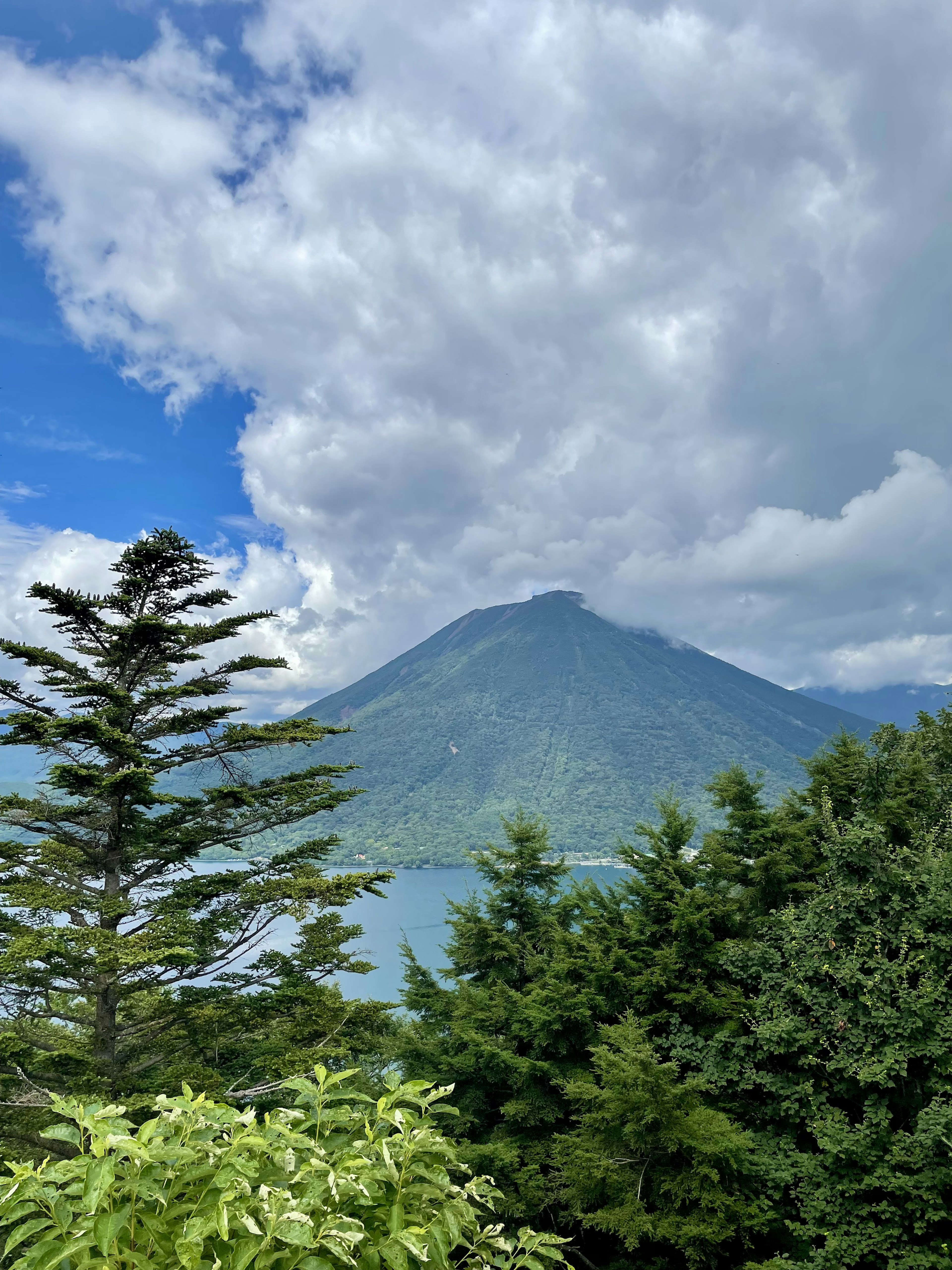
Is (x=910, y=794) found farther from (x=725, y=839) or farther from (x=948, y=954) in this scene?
(x=948, y=954)

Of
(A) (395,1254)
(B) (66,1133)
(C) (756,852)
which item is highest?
(B) (66,1133)

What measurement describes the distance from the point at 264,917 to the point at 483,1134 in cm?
553

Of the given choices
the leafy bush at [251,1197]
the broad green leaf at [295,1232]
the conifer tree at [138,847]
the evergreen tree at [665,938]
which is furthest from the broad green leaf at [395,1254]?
the evergreen tree at [665,938]

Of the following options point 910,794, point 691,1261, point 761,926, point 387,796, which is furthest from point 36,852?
point 387,796

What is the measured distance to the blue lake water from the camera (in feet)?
175

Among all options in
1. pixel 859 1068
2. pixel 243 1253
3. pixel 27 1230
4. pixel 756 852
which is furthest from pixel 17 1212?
pixel 756 852

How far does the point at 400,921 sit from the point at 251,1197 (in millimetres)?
82854

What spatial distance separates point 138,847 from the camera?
10164 mm

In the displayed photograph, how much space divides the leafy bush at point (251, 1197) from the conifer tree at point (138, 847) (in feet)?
22.5

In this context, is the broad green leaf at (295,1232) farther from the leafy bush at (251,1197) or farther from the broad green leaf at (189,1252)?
the broad green leaf at (189,1252)

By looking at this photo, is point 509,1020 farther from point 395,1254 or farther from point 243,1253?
point 243,1253

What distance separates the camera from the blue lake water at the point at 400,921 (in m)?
53.3

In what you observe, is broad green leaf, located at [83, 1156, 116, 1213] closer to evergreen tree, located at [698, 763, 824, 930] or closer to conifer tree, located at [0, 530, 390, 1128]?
conifer tree, located at [0, 530, 390, 1128]

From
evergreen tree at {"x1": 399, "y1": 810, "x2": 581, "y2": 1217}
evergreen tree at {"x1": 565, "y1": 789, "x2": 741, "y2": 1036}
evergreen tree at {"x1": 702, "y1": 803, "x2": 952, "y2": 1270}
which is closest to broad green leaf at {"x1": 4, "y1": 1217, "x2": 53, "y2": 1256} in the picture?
evergreen tree at {"x1": 702, "y1": 803, "x2": 952, "y2": 1270}
